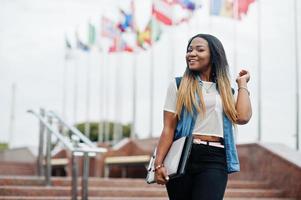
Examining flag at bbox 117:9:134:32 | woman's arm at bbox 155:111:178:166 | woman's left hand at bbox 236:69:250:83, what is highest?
flag at bbox 117:9:134:32

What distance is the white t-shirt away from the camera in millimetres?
3090

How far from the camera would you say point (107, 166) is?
59.4 ft

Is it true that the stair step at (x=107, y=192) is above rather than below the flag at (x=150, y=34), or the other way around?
below

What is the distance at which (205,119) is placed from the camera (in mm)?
3092

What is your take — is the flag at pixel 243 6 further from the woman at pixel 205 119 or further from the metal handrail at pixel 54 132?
the woman at pixel 205 119

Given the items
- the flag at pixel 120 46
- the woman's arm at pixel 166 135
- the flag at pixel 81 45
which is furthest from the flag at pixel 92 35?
the woman's arm at pixel 166 135

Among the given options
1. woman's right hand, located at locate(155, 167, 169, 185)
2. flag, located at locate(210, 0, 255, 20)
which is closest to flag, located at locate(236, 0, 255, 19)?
flag, located at locate(210, 0, 255, 20)

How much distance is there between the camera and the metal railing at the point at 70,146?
732cm

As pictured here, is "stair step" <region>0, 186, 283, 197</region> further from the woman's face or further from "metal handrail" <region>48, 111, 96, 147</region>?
the woman's face

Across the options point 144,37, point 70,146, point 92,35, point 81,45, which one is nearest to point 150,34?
point 144,37

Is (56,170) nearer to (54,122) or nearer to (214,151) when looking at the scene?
(54,122)

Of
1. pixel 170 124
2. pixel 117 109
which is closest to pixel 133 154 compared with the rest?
pixel 117 109

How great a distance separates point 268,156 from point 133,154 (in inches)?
297

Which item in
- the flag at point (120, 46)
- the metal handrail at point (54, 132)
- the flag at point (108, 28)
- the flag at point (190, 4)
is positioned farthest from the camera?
the flag at point (108, 28)
